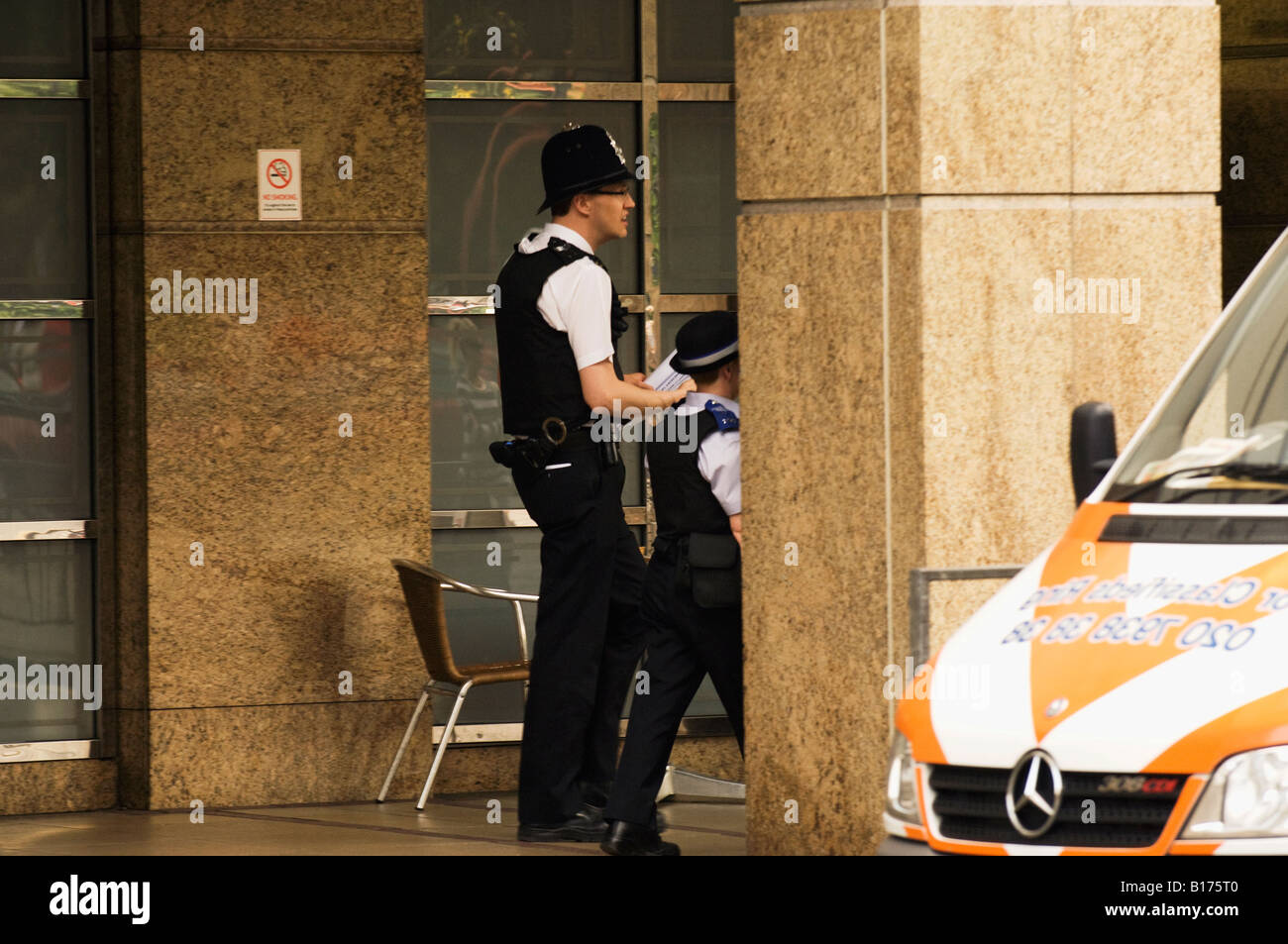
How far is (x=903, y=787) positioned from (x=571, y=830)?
3117 millimetres

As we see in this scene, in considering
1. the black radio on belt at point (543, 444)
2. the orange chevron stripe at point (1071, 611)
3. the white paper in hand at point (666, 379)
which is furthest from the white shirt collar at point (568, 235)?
the orange chevron stripe at point (1071, 611)

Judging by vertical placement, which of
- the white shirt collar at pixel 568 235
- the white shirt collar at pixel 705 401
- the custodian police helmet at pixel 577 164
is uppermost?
the custodian police helmet at pixel 577 164

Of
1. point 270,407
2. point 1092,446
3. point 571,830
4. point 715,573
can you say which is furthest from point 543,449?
point 1092,446

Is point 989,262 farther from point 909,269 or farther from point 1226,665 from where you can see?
point 1226,665

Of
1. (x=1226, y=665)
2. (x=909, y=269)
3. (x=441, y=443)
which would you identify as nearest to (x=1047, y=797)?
(x=1226, y=665)

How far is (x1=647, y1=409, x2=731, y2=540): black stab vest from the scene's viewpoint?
6957 mm

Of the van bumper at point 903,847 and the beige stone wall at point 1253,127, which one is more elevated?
the beige stone wall at point 1253,127

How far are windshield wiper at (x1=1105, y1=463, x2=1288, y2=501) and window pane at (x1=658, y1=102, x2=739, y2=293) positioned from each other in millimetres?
4361

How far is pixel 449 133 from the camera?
8945 mm

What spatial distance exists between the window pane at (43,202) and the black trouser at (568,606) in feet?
7.35

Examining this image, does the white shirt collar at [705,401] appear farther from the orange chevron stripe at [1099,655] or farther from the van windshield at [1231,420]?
the orange chevron stripe at [1099,655]

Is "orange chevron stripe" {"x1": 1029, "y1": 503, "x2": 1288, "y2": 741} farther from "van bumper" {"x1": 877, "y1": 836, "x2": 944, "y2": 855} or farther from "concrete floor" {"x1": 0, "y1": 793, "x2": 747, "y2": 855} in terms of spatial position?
"concrete floor" {"x1": 0, "y1": 793, "x2": 747, "y2": 855}

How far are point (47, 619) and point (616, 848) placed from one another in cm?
287

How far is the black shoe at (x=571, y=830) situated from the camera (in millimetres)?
7555
